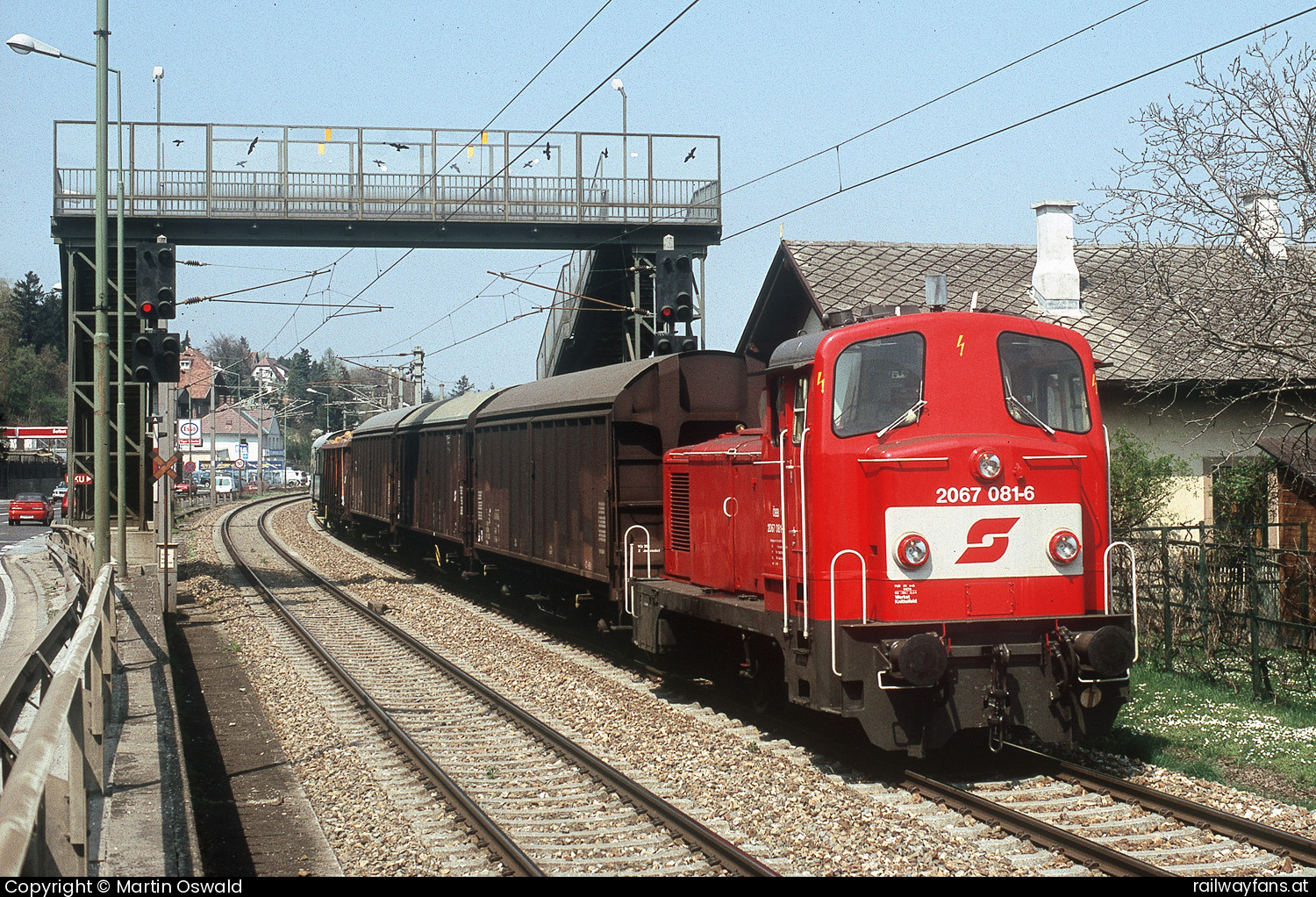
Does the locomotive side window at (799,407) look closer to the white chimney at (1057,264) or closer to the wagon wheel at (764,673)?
the wagon wheel at (764,673)

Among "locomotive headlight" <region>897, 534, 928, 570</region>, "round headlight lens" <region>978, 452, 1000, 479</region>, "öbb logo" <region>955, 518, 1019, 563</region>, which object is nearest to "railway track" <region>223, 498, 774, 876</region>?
"locomotive headlight" <region>897, 534, 928, 570</region>

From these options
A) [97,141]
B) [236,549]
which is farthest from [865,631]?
[236,549]

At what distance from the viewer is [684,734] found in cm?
1023

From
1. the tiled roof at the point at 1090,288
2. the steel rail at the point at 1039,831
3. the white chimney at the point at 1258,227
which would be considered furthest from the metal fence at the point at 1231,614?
the steel rail at the point at 1039,831

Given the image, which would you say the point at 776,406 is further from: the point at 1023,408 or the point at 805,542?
the point at 1023,408

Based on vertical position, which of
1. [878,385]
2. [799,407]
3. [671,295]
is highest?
[671,295]

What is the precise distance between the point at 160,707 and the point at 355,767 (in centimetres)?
219

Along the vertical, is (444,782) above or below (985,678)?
below

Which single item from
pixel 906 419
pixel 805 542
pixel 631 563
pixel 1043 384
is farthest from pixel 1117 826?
pixel 631 563

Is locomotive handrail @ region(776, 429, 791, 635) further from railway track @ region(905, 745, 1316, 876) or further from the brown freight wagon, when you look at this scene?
the brown freight wagon

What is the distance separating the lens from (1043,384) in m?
8.90

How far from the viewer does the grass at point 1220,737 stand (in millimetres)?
8487

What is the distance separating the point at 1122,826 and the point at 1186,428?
1134cm
